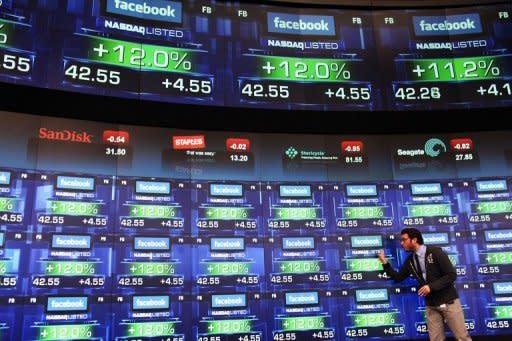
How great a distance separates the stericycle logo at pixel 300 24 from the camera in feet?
19.8

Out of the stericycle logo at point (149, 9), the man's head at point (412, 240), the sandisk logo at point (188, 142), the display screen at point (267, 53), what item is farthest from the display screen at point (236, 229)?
the stericycle logo at point (149, 9)

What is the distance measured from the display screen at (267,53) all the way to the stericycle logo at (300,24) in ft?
0.04

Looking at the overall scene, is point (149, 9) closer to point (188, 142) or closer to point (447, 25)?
point (188, 142)

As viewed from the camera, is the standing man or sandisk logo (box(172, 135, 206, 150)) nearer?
the standing man

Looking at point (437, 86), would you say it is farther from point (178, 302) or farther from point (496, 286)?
point (178, 302)

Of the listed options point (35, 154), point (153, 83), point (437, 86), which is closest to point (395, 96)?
point (437, 86)

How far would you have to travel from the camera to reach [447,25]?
6.20 m

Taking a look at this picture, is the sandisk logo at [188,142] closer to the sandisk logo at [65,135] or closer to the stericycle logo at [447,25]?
the sandisk logo at [65,135]

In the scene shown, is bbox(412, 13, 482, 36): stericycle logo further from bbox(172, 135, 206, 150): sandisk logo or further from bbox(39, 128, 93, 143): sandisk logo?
bbox(39, 128, 93, 143): sandisk logo

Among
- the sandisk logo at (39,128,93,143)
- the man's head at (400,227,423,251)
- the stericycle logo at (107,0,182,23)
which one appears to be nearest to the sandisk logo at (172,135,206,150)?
the sandisk logo at (39,128,93,143)

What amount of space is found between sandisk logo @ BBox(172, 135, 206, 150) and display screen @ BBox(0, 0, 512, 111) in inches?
16.6

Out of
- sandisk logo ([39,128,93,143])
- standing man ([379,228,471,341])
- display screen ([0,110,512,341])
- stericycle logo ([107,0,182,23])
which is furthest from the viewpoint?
stericycle logo ([107,0,182,23])

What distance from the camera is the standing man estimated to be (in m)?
4.66

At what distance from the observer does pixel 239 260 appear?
5.34 metres
